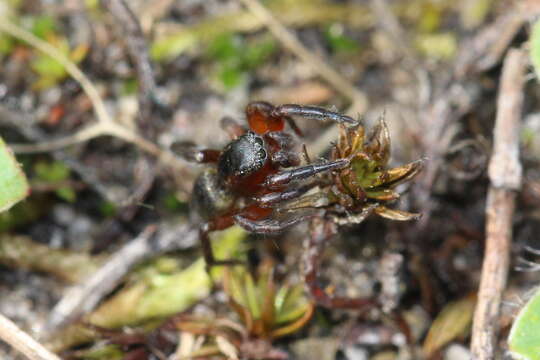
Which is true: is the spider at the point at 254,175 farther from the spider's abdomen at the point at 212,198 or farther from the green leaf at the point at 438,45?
the green leaf at the point at 438,45

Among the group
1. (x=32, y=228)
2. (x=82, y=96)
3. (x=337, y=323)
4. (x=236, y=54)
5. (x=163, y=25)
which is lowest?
(x=337, y=323)

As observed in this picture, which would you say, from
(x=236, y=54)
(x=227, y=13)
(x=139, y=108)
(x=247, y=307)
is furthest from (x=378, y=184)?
(x=227, y=13)

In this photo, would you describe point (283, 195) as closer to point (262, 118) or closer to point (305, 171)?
point (305, 171)

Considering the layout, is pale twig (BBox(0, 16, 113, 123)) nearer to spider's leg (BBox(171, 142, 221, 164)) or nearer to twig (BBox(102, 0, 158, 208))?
twig (BBox(102, 0, 158, 208))

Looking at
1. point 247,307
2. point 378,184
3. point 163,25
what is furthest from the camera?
point 163,25

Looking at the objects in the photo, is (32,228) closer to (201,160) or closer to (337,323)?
(201,160)

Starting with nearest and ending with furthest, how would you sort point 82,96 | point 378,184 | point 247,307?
point 378,184
point 247,307
point 82,96

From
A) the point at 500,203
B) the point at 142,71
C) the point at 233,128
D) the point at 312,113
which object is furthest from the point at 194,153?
the point at 500,203

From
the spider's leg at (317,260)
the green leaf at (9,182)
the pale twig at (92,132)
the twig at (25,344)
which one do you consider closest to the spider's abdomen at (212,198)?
the spider's leg at (317,260)
